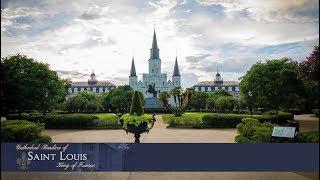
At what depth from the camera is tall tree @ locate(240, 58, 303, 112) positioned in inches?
1475

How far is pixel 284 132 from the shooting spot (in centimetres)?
1535

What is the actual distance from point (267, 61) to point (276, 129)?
26.8 metres

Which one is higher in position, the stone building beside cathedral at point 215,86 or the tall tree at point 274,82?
the stone building beside cathedral at point 215,86

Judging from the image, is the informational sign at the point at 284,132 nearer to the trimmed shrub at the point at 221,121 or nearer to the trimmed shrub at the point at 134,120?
the trimmed shrub at the point at 134,120

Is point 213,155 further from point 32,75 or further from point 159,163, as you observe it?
point 32,75

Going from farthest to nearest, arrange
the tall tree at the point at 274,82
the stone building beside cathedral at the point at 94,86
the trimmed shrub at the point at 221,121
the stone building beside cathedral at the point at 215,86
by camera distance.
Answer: the stone building beside cathedral at the point at 215,86 → the stone building beside cathedral at the point at 94,86 → the tall tree at the point at 274,82 → the trimmed shrub at the point at 221,121

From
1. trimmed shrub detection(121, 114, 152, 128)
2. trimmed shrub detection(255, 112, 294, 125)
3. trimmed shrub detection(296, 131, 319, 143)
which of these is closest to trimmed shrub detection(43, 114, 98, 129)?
trimmed shrub detection(121, 114, 152, 128)

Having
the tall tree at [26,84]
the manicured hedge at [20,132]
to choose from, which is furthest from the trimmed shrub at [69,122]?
the manicured hedge at [20,132]

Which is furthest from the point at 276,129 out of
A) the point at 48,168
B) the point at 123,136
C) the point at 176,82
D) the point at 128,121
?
the point at 176,82

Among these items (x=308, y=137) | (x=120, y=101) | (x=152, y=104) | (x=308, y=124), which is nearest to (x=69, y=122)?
(x=308, y=137)

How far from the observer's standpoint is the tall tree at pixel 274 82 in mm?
37469

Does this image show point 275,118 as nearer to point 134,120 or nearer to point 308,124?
point 308,124

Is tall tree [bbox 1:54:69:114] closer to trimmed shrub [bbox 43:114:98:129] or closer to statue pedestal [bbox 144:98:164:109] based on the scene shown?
trimmed shrub [bbox 43:114:98:129]

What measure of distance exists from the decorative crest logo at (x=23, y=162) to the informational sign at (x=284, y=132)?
9785 mm
